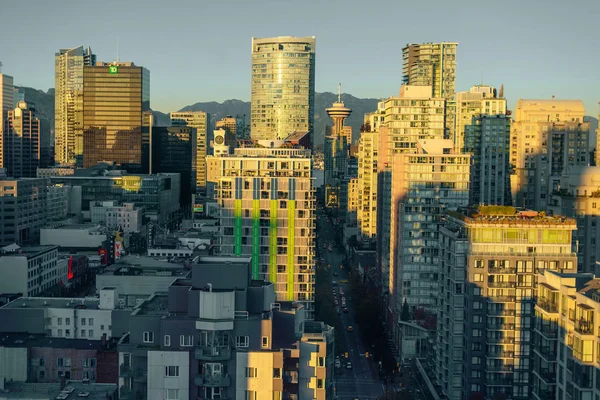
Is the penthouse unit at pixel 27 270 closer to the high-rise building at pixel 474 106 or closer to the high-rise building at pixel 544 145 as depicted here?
the high-rise building at pixel 544 145

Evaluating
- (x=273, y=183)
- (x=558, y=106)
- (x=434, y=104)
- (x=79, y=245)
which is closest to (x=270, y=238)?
(x=273, y=183)

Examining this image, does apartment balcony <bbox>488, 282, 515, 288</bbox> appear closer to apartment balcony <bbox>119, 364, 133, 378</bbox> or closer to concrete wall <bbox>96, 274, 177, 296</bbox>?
apartment balcony <bbox>119, 364, 133, 378</bbox>

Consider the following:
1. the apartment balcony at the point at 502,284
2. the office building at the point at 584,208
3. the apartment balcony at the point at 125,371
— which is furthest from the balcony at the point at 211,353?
the office building at the point at 584,208

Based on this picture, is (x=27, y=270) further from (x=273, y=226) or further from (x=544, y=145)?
(x=544, y=145)

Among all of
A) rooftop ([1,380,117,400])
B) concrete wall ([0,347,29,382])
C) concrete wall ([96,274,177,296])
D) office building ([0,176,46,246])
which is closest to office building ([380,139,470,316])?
concrete wall ([96,274,177,296])

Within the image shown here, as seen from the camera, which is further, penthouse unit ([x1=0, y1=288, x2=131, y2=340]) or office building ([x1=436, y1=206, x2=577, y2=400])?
penthouse unit ([x1=0, y1=288, x2=131, y2=340])

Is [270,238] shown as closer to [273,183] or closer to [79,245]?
[273,183]
